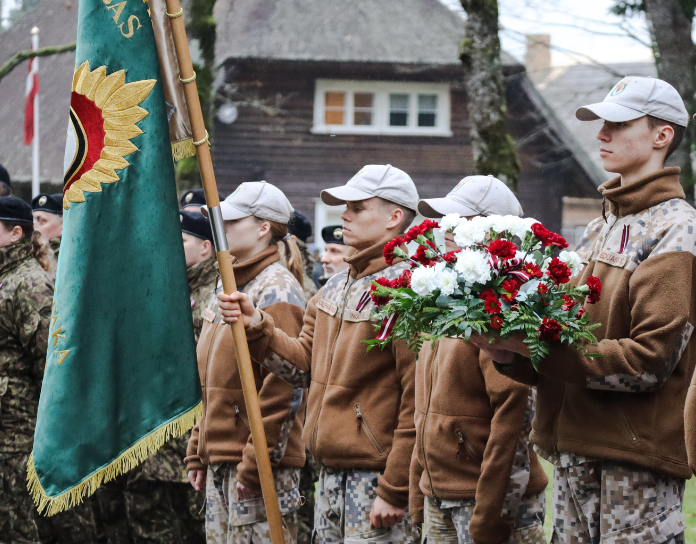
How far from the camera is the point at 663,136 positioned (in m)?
3.76

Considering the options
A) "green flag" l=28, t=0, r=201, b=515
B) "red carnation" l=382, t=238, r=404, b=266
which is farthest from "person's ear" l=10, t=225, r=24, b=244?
"red carnation" l=382, t=238, r=404, b=266

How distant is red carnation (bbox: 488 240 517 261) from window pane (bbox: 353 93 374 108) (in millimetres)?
22618

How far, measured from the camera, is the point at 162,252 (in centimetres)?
410

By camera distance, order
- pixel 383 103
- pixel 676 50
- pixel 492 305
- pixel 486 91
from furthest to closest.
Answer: pixel 383 103
pixel 676 50
pixel 486 91
pixel 492 305

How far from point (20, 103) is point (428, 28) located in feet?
40.5

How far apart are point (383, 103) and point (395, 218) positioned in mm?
20750

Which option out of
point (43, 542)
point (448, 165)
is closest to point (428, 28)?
point (448, 165)

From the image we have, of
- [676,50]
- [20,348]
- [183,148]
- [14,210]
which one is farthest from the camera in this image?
[676,50]

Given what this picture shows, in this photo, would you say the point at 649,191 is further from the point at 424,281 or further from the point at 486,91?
the point at 486,91

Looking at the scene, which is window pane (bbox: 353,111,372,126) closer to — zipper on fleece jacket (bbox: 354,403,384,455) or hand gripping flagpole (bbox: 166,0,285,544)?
zipper on fleece jacket (bbox: 354,403,384,455)

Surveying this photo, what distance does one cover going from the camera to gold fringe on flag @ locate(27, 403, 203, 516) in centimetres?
402

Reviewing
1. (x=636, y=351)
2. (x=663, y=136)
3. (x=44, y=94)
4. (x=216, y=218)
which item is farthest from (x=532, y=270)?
(x=44, y=94)

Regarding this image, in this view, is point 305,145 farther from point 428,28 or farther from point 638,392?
point 638,392

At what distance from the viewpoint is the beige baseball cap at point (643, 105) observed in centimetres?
373
